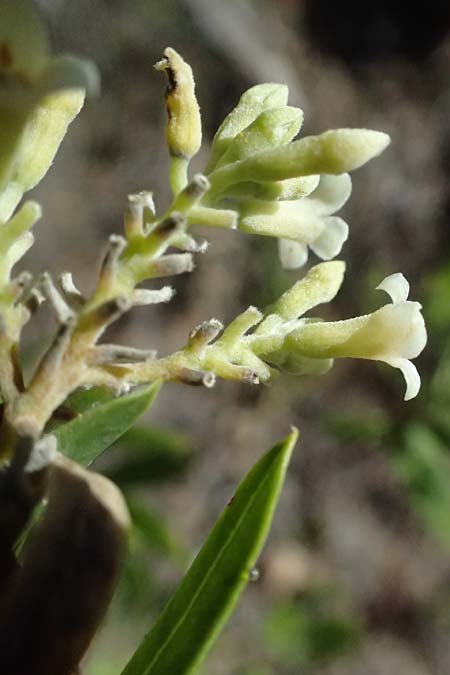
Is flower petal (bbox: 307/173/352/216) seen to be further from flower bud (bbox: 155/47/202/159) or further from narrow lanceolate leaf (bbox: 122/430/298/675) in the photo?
narrow lanceolate leaf (bbox: 122/430/298/675)

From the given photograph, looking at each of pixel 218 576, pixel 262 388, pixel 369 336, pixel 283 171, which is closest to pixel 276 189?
pixel 283 171

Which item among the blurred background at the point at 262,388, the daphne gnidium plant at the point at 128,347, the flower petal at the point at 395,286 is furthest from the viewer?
the blurred background at the point at 262,388

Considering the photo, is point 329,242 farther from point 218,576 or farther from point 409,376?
point 218,576

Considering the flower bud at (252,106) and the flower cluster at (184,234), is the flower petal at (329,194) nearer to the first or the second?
the flower cluster at (184,234)

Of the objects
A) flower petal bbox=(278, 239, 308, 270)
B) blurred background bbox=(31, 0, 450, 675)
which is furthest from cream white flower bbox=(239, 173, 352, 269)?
blurred background bbox=(31, 0, 450, 675)

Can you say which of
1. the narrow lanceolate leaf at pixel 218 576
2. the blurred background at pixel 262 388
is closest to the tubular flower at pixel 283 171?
the narrow lanceolate leaf at pixel 218 576

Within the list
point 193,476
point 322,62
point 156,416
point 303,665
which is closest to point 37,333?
point 156,416
